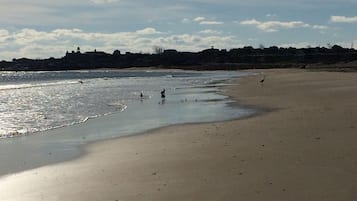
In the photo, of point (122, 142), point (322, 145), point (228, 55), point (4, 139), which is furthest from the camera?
point (228, 55)

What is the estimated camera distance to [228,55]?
19238 cm

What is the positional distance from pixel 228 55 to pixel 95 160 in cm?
18228

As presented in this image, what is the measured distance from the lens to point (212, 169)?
9.99 metres

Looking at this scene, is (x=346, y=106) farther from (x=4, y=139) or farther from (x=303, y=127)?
(x=4, y=139)

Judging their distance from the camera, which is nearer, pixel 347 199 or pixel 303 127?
pixel 347 199

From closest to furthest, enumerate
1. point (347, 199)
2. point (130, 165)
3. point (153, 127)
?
point (347, 199), point (130, 165), point (153, 127)

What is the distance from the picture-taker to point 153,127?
18500 mm

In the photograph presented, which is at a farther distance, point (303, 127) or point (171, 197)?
point (303, 127)

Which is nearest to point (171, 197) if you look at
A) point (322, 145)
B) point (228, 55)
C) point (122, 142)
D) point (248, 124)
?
point (322, 145)

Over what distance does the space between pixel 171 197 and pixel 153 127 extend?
1044cm

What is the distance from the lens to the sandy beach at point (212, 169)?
8.27m

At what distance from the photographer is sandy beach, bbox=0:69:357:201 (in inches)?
325

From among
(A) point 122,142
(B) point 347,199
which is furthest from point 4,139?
(B) point 347,199

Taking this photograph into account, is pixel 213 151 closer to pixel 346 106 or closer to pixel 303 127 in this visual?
pixel 303 127
